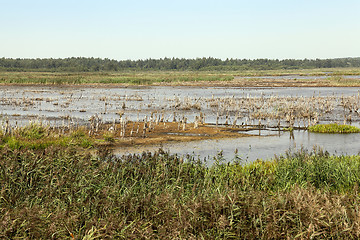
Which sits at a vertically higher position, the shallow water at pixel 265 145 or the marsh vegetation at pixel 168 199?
the marsh vegetation at pixel 168 199

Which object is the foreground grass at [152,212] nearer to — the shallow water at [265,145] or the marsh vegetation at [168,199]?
the marsh vegetation at [168,199]

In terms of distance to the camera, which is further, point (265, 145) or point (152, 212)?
point (265, 145)

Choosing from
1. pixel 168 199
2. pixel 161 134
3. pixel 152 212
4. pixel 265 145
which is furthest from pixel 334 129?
pixel 152 212

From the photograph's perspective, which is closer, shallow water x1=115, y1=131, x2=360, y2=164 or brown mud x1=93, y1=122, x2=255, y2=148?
shallow water x1=115, y1=131, x2=360, y2=164

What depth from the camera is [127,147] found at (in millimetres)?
22547

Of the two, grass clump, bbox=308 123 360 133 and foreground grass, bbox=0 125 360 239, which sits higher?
foreground grass, bbox=0 125 360 239

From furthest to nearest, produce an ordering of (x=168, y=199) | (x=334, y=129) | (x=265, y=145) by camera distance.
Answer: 1. (x=334, y=129)
2. (x=265, y=145)
3. (x=168, y=199)

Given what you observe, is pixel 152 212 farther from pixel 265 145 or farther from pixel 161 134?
pixel 161 134

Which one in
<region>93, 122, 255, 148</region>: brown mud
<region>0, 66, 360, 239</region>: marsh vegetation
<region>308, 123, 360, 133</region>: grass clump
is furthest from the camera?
<region>308, 123, 360, 133</region>: grass clump

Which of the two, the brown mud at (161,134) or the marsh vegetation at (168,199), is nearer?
the marsh vegetation at (168,199)

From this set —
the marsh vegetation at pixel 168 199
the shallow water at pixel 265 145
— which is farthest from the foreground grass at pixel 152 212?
the shallow water at pixel 265 145

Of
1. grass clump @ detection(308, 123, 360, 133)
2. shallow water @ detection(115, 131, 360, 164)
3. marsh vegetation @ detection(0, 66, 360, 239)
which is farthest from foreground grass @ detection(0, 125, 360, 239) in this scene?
grass clump @ detection(308, 123, 360, 133)

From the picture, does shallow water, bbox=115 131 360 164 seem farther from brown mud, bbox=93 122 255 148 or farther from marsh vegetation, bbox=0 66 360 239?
marsh vegetation, bbox=0 66 360 239

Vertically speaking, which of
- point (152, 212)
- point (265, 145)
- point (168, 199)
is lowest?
point (265, 145)
